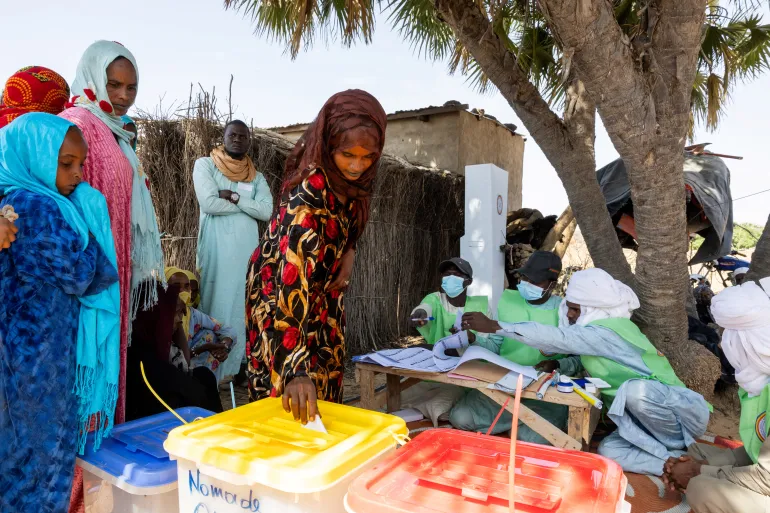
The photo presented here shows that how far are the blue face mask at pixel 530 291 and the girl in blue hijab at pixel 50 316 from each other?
2.62 metres

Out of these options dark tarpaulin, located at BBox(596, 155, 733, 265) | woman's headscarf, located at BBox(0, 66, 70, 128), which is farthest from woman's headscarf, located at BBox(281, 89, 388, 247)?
dark tarpaulin, located at BBox(596, 155, 733, 265)

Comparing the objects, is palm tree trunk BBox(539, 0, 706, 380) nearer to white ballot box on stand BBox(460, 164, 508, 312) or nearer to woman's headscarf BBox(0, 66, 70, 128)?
white ballot box on stand BBox(460, 164, 508, 312)

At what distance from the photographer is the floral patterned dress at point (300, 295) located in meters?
1.49

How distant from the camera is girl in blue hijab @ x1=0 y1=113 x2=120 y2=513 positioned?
4.59ft

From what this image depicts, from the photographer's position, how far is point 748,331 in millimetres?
2227

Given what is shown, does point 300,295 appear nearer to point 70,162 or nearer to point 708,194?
point 70,162

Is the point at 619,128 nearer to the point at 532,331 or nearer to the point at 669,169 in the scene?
the point at 669,169

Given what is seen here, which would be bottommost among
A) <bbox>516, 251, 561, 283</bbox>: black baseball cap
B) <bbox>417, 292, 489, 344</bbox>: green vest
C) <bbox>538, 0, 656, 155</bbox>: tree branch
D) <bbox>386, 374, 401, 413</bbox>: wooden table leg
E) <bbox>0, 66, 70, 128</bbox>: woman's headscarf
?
<bbox>386, 374, 401, 413</bbox>: wooden table leg

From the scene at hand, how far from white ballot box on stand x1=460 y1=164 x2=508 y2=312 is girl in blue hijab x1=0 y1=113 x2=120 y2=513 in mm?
4018

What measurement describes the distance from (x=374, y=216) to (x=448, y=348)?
2.89m

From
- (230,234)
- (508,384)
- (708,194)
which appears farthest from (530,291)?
(708,194)

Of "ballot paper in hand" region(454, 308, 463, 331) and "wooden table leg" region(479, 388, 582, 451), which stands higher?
"ballot paper in hand" region(454, 308, 463, 331)

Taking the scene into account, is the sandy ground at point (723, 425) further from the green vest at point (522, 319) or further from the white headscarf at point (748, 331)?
the white headscarf at point (748, 331)

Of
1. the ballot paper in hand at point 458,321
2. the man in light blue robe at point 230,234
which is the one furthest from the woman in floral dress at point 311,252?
the man in light blue robe at point 230,234
